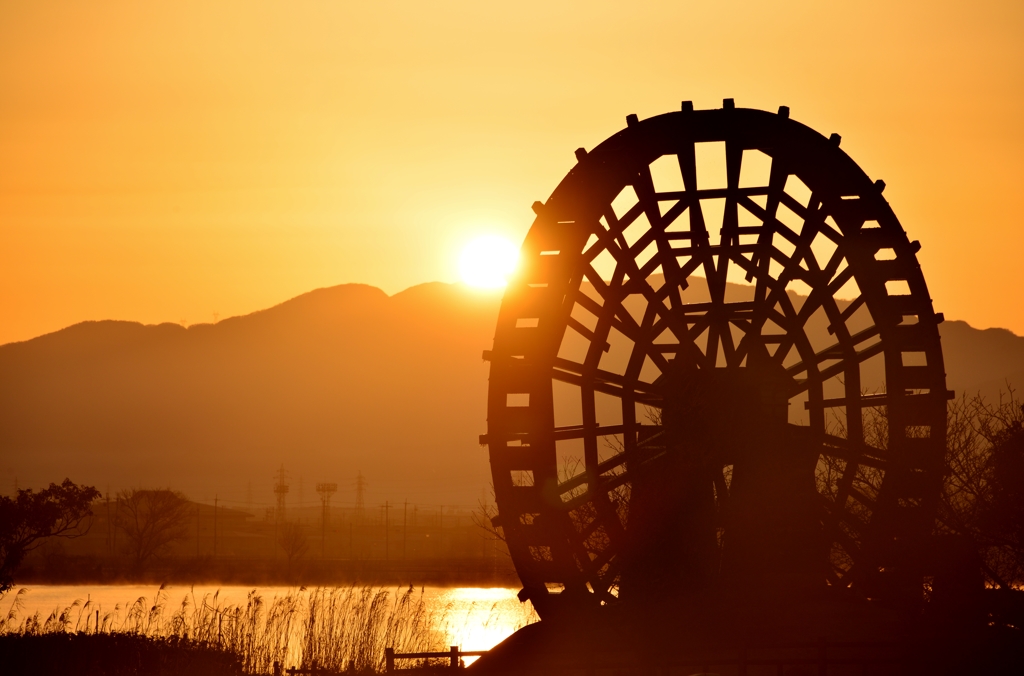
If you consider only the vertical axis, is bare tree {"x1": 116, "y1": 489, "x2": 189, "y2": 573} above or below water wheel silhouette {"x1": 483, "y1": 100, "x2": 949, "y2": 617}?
below

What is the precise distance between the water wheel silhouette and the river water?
10.5 meters

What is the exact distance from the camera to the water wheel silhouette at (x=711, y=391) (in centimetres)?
1664

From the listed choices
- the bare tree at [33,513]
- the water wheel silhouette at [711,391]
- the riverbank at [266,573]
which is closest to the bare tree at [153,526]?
the riverbank at [266,573]

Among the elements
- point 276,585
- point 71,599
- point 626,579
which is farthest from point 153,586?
point 626,579

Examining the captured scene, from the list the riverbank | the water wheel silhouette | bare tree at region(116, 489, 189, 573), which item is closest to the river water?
the riverbank

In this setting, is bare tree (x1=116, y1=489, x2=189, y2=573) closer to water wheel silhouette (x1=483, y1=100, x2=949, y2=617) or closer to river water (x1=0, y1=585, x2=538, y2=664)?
river water (x1=0, y1=585, x2=538, y2=664)

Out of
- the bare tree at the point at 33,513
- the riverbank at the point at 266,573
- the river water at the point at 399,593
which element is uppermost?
the bare tree at the point at 33,513

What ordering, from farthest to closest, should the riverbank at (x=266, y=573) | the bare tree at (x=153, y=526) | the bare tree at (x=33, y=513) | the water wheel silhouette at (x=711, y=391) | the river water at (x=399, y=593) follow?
the bare tree at (x=153, y=526) → the riverbank at (x=266, y=573) → the bare tree at (x=33, y=513) → the river water at (x=399, y=593) → the water wheel silhouette at (x=711, y=391)

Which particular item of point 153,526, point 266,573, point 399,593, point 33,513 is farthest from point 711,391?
point 153,526

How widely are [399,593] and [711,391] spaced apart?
3732cm

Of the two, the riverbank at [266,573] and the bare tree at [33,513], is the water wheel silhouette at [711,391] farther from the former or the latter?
the riverbank at [266,573]

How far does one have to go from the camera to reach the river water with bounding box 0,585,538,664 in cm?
3522

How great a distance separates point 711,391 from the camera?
17484 millimetres

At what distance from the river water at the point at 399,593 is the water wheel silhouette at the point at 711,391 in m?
10.5
